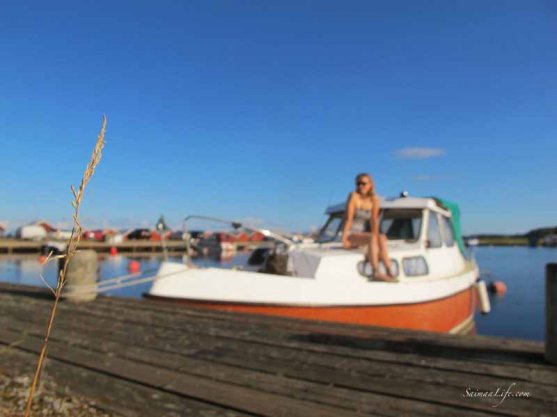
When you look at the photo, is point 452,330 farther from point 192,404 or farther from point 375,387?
point 192,404

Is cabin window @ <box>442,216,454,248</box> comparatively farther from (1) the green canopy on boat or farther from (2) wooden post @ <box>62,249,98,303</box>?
(2) wooden post @ <box>62,249,98,303</box>

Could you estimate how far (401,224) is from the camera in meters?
10.9

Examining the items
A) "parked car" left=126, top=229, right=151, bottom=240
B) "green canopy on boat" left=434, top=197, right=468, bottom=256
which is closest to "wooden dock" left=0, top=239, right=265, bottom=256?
"parked car" left=126, top=229, right=151, bottom=240

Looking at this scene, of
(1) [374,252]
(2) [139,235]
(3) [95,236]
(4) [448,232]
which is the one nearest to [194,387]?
(1) [374,252]

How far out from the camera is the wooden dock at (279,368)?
2.96 meters

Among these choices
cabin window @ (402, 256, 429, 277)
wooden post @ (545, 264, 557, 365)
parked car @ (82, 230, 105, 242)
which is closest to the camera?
wooden post @ (545, 264, 557, 365)

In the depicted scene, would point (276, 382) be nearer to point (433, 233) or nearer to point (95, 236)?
point (433, 233)

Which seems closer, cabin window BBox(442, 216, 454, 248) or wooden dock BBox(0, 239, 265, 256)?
cabin window BBox(442, 216, 454, 248)

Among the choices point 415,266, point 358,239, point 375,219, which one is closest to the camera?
point 375,219

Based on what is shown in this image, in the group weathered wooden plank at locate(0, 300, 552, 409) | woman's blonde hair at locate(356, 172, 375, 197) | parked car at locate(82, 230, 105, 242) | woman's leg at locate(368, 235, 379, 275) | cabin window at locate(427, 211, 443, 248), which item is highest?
woman's blonde hair at locate(356, 172, 375, 197)

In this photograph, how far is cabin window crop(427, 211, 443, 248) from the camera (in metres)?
10.5

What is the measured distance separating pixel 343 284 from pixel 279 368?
460cm

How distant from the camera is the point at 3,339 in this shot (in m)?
4.88

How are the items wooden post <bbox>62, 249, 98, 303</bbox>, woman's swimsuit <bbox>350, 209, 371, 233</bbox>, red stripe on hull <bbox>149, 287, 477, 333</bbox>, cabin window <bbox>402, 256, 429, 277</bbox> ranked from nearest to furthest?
wooden post <bbox>62, 249, 98, 303</bbox> → red stripe on hull <bbox>149, 287, 477, 333</bbox> → woman's swimsuit <bbox>350, 209, 371, 233</bbox> → cabin window <bbox>402, 256, 429, 277</bbox>
